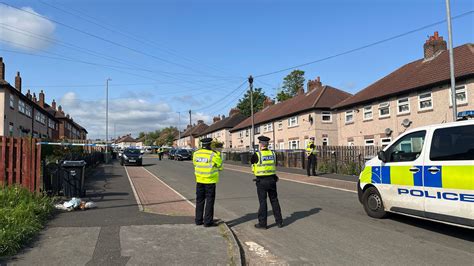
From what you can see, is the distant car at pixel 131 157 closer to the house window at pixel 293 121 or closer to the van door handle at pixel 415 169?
the house window at pixel 293 121

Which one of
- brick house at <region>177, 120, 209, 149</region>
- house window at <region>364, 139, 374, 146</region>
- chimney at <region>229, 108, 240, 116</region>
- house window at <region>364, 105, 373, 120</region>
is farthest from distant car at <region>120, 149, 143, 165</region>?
brick house at <region>177, 120, 209, 149</region>

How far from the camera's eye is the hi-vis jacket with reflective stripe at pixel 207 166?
7254mm

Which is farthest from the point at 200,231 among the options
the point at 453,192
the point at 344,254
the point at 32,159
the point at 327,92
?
the point at 327,92

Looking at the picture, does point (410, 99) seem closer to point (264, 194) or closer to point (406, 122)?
point (406, 122)

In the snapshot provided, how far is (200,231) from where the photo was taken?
6.71 m

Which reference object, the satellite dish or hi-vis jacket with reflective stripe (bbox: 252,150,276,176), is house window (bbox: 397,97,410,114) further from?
hi-vis jacket with reflective stripe (bbox: 252,150,276,176)

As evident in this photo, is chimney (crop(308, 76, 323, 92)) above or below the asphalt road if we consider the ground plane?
above

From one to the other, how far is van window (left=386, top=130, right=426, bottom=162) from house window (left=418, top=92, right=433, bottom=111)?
17212 millimetres

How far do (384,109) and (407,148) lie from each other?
67.1 ft

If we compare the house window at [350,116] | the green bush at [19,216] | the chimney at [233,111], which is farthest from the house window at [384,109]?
the chimney at [233,111]

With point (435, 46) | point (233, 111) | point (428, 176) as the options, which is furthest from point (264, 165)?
point (233, 111)

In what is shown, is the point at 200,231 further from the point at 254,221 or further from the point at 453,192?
the point at 453,192

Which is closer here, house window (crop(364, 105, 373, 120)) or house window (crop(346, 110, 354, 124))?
house window (crop(364, 105, 373, 120))

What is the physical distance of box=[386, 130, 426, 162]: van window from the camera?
7.03 metres
